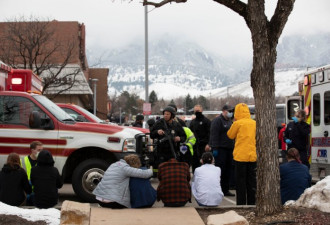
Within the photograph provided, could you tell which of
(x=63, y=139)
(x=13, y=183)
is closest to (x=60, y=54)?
(x=63, y=139)

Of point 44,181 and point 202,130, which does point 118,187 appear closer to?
point 44,181

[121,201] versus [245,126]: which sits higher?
[245,126]

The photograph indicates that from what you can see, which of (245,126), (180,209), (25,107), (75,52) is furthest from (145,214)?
(75,52)

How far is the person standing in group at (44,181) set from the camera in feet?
28.4

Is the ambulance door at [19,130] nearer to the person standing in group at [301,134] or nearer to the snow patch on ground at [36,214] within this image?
the snow patch on ground at [36,214]

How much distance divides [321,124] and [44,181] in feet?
21.7

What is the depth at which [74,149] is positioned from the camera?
1041 centimetres

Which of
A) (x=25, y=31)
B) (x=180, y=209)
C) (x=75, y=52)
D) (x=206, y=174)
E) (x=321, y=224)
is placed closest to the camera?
(x=321, y=224)

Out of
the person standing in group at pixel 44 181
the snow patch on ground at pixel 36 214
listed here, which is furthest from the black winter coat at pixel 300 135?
the snow patch on ground at pixel 36 214

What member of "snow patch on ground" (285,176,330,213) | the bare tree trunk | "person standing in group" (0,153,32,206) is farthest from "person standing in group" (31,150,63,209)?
"snow patch on ground" (285,176,330,213)

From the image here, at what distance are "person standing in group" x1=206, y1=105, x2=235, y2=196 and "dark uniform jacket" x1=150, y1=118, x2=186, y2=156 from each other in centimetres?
147

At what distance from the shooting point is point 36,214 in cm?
715

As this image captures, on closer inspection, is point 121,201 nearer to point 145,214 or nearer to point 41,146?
point 145,214

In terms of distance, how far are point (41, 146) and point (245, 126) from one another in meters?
3.45
